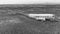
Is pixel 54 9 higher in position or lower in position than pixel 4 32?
higher

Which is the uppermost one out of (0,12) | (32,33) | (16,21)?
(0,12)

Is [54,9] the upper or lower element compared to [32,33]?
upper

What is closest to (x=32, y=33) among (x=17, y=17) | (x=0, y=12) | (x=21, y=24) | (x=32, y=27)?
(x=32, y=27)

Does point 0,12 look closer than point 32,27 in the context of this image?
No

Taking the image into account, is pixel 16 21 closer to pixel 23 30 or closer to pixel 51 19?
pixel 23 30

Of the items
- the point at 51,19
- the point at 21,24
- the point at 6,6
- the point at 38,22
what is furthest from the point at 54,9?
the point at 6,6

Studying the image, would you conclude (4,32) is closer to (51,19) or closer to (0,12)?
(0,12)

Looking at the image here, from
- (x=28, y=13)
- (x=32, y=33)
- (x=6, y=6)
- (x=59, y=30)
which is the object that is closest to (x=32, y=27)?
(x=32, y=33)

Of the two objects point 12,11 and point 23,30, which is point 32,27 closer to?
point 23,30

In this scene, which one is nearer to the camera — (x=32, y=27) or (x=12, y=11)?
(x=32, y=27)
